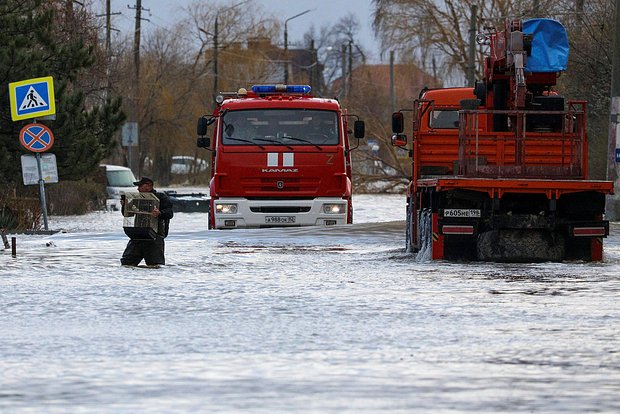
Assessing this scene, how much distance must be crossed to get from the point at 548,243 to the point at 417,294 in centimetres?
527

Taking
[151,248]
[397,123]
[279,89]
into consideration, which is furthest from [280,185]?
[151,248]

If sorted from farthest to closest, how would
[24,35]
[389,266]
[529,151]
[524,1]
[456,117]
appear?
[524,1], [24,35], [456,117], [529,151], [389,266]

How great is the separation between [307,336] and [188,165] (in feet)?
275

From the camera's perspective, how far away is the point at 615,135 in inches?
1224

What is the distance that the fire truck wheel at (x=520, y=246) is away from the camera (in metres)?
19.8

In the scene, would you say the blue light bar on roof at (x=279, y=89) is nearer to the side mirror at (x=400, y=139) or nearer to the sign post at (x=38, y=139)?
the sign post at (x=38, y=139)

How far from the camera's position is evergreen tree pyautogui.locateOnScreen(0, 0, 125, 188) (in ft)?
106

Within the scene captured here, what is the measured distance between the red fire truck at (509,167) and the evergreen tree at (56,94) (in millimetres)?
10875

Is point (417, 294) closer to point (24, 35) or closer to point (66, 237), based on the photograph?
point (66, 237)

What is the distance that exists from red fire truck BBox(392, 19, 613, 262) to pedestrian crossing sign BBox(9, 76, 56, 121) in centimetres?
718

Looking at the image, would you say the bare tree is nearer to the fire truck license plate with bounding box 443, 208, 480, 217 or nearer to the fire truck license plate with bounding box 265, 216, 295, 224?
the fire truck license plate with bounding box 265, 216, 295, 224

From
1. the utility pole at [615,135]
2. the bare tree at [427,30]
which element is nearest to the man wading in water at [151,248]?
the utility pole at [615,135]

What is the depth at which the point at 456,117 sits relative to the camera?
23781 mm

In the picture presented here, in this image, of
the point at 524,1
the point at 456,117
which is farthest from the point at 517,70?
the point at 524,1
